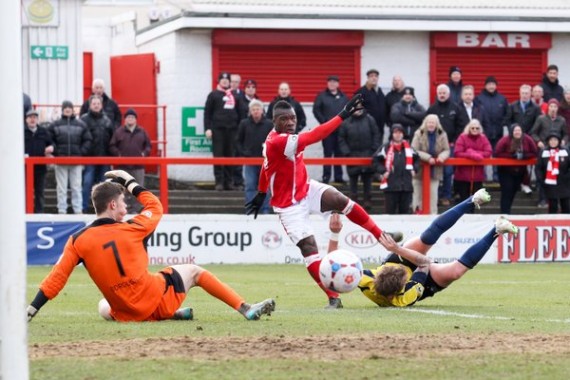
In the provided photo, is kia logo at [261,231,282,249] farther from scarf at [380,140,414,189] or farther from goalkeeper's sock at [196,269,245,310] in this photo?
goalkeeper's sock at [196,269,245,310]

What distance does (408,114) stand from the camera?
24.3m

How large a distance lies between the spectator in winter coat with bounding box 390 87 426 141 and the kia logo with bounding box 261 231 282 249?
4.01 metres

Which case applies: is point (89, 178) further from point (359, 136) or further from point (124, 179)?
point (124, 179)

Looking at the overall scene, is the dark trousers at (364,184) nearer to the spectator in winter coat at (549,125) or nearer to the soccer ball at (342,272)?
the spectator in winter coat at (549,125)

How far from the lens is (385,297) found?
12695mm

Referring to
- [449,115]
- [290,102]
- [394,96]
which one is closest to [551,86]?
[449,115]

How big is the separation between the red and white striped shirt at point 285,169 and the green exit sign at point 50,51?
1492 cm

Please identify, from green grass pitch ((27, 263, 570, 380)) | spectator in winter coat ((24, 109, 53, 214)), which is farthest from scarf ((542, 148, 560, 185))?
green grass pitch ((27, 263, 570, 380))

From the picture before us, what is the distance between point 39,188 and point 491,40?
12.1 meters

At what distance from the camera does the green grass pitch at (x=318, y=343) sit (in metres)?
7.98

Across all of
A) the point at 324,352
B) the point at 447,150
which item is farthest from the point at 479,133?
the point at 324,352

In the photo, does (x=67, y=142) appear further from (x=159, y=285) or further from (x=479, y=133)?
(x=159, y=285)

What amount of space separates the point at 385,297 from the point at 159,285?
2784 mm

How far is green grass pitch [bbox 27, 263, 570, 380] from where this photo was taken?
798 cm
